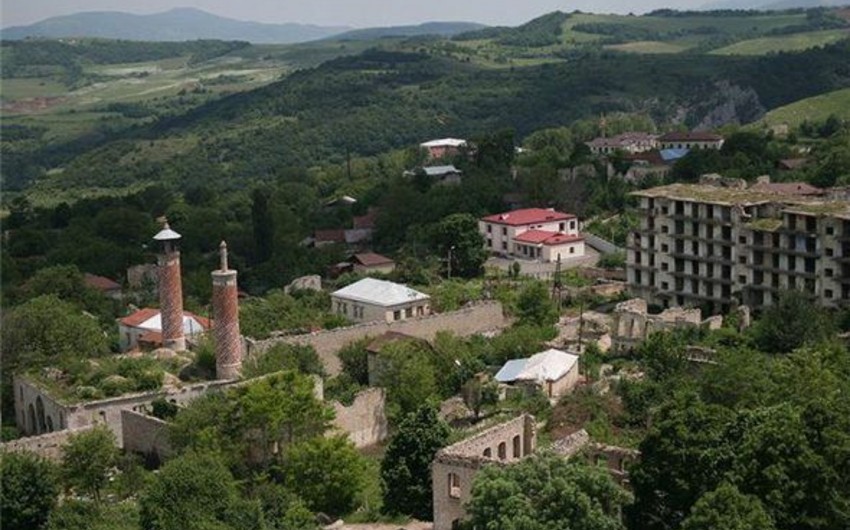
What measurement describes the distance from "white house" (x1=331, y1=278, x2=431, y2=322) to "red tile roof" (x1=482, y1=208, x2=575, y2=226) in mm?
11801

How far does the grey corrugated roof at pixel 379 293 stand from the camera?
4522cm

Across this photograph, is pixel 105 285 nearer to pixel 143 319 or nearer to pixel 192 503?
pixel 143 319

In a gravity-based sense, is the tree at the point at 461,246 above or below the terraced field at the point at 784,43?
below

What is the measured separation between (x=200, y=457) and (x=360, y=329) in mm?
13570

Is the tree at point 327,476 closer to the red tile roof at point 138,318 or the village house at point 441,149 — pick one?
the red tile roof at point 138,318

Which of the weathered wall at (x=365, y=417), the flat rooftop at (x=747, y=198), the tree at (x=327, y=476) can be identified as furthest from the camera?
the flat rooftop at (x=747, y=198)

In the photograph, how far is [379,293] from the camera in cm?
4606

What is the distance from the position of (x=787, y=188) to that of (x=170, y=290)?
84.6 ft

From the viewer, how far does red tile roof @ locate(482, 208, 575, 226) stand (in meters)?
57.8

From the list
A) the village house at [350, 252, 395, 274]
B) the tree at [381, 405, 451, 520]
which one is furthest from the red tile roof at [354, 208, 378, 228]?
the tree at [381, 405, 451, 520]

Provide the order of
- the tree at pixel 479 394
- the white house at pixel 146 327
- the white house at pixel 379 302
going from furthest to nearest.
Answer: the white house at pixel 379 302
the white house at pixel 146 327
the tree at pixel 479 394

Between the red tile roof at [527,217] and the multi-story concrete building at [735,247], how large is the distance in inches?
411

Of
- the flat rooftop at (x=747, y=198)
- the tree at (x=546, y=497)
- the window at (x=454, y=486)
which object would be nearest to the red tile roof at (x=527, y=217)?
the flat rooftop at (x=747, y=198)

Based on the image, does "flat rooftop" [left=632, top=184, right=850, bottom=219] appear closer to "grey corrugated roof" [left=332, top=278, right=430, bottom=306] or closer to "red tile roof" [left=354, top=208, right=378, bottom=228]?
"grey corrugated roof" [left=332, top=278, right=430, bottom=306]
